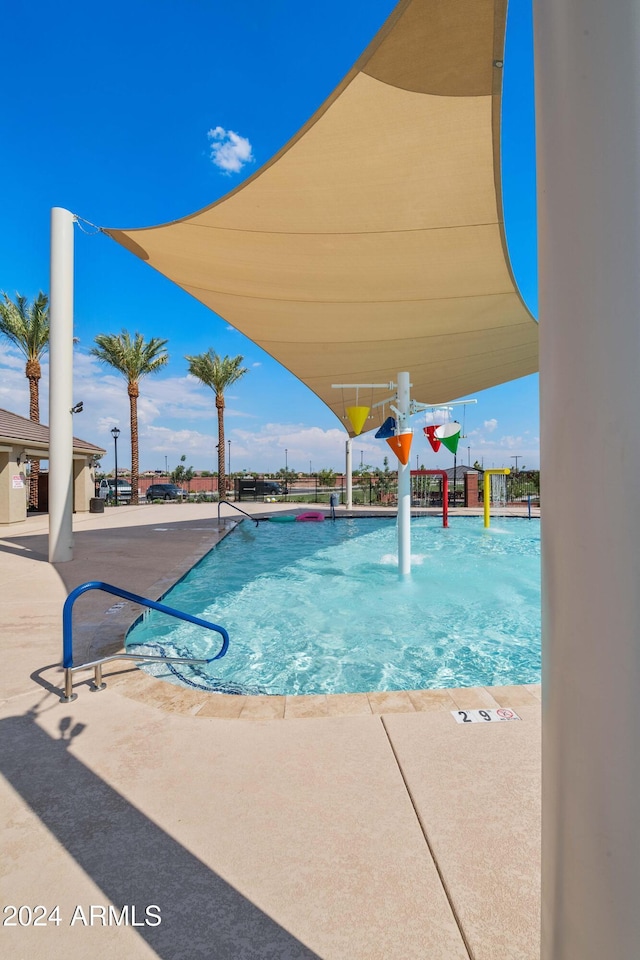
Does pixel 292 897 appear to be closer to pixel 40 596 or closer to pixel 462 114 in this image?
pixel 40 596

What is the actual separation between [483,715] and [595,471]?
2.41m

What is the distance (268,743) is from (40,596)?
4457mm

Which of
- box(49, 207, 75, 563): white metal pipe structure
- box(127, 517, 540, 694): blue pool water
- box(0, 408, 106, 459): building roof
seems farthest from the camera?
box(0, 408, 106, 459): building roof

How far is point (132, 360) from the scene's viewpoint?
23531 millimetres

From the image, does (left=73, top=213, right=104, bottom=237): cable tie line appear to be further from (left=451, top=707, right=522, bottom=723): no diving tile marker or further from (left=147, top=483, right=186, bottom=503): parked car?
(left=147, top=483, right=186, bottom=503): parked car

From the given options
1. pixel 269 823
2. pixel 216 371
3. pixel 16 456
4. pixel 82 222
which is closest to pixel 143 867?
pixel 269 823

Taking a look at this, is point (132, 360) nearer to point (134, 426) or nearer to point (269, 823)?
point (134, 426)

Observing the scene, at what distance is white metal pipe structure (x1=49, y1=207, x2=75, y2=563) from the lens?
757cm

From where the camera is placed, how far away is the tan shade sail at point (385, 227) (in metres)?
3.99

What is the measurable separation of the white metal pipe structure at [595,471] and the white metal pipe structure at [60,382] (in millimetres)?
8310

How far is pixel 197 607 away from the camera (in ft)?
20.6

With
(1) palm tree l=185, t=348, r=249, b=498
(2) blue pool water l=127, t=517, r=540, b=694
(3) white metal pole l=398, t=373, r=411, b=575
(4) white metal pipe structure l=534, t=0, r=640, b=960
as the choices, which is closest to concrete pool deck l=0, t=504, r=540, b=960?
(4) white metal pipe structure l=534, t=0, r=640, b=960

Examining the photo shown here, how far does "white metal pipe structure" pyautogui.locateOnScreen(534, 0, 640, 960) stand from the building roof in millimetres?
14738

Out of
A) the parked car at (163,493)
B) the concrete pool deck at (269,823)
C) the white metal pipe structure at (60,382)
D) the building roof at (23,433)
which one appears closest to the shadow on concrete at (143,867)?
the concrete pool deck at (269,823)
